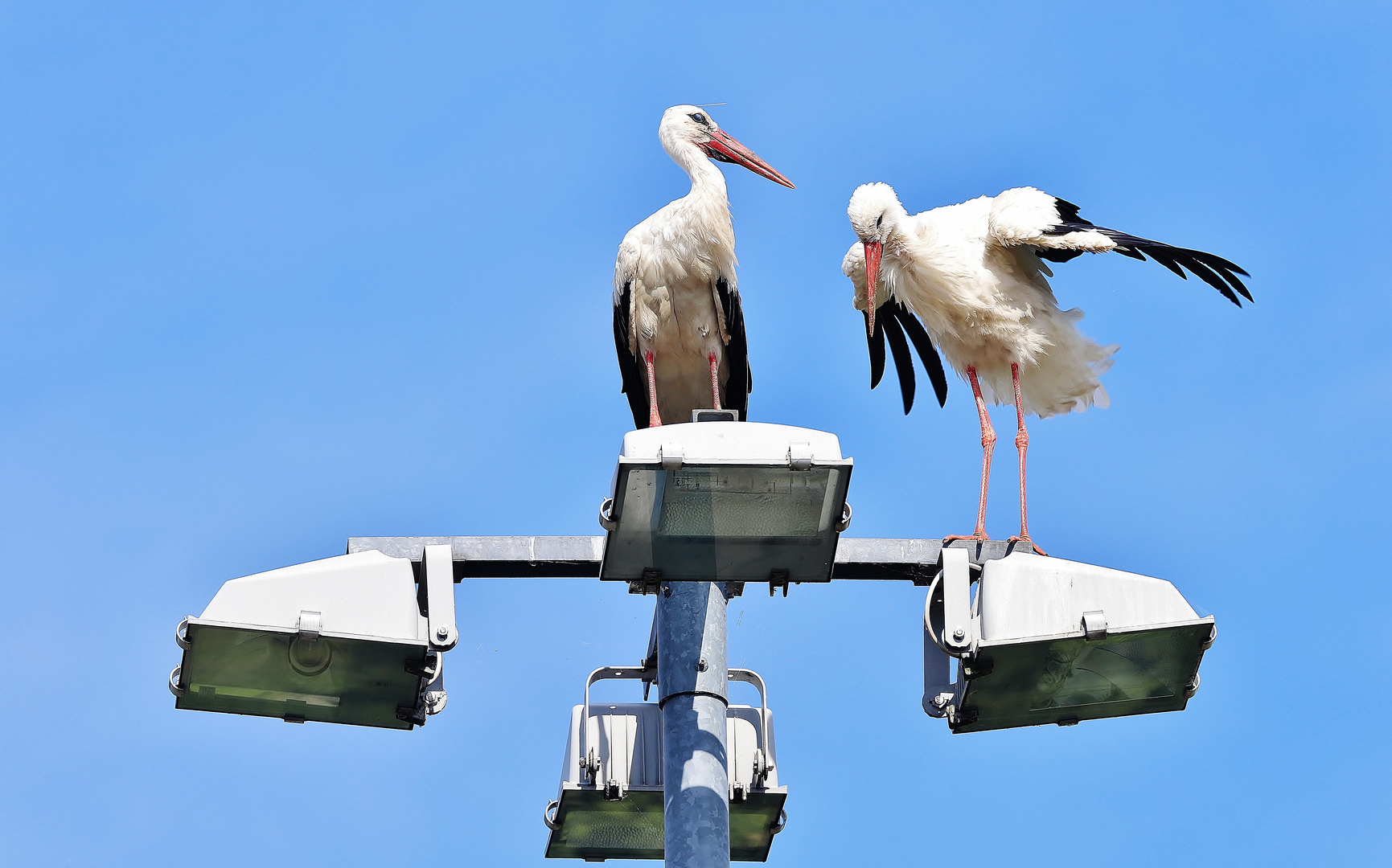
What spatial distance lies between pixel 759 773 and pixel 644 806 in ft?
1.52

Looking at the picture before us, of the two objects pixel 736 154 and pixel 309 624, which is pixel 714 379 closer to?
pixel 736 154

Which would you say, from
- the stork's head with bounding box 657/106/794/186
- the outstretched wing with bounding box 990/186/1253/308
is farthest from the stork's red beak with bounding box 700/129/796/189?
the outstretched wing with bounding box 990/186/1253/308

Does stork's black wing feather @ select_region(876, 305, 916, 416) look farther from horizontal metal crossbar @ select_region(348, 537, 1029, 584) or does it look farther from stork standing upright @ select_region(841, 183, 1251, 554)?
horizontal metal crossbar @ select_region(348, 537, 1029, 584)

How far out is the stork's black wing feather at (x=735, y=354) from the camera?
38.8 ft

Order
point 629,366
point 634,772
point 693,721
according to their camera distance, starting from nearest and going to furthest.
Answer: point 693,721 → point 634,772 → point 629,366

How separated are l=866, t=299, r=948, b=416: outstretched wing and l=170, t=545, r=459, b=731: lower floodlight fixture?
768 centimetres

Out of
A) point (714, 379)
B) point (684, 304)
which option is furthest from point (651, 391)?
point (684, 304)

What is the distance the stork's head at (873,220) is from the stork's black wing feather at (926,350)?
32.5 inches

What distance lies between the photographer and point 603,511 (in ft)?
15.8

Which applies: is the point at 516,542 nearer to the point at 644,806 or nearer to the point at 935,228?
the point at 644,806

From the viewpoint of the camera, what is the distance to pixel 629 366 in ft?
40.4

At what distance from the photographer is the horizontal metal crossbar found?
17.1ft

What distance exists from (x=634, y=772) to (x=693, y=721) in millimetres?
848

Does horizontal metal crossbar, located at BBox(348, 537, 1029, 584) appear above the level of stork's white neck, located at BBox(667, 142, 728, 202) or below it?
below
